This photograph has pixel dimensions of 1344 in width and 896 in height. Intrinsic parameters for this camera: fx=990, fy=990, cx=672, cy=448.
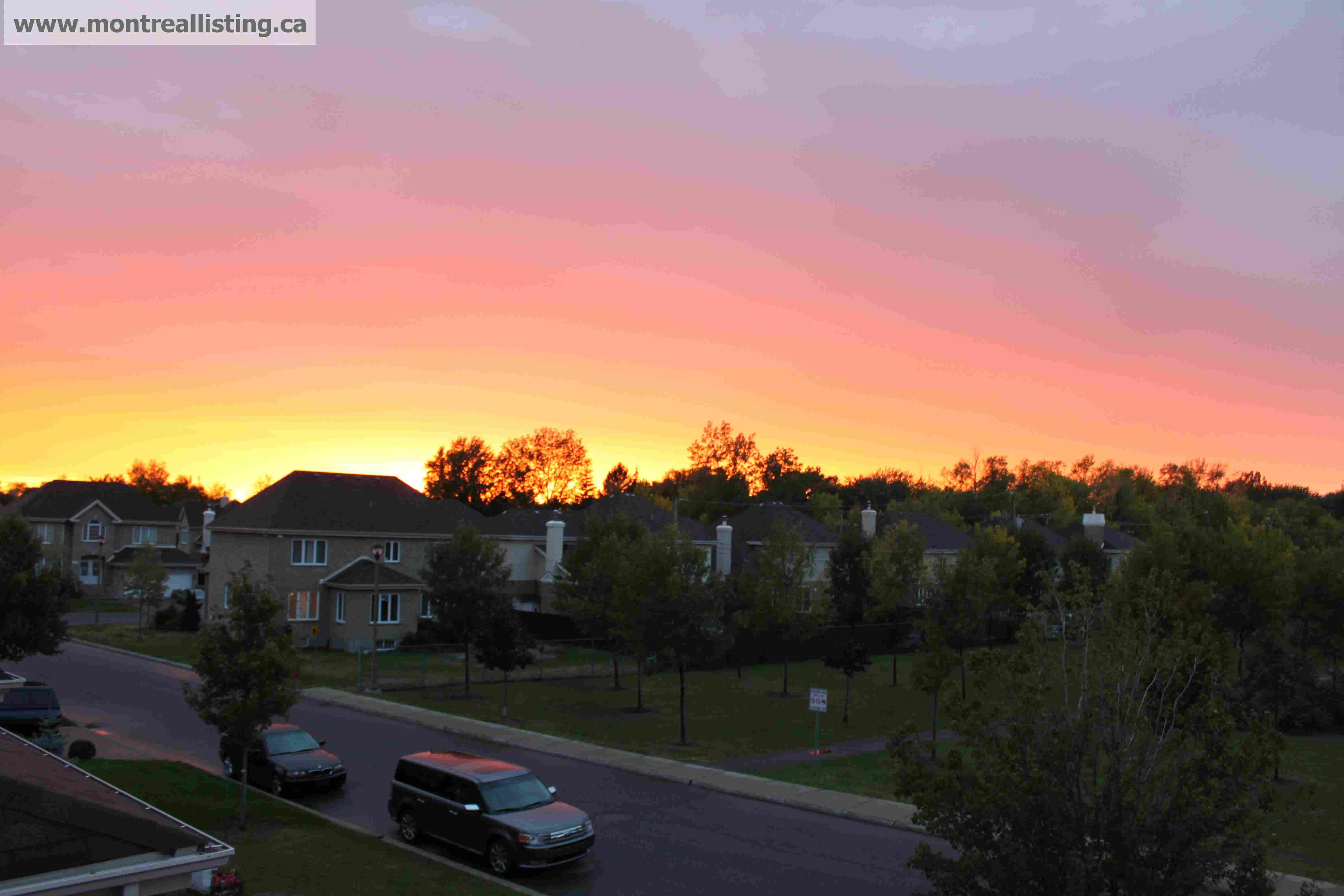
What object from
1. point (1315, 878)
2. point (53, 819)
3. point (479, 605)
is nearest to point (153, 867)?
point (53, 819)

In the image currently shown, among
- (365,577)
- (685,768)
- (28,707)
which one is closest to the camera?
(685,768)

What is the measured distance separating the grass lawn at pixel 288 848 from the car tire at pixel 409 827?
1.77ft

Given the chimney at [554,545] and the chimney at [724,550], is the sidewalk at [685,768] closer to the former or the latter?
the chimney at [554,545]

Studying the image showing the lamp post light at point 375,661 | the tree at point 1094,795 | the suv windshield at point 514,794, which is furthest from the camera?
the lamp post light at point 375,661

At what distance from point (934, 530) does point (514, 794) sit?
61443 mm

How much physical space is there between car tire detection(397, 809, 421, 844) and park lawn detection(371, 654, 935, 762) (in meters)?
10.1

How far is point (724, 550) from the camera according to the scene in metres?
66.9

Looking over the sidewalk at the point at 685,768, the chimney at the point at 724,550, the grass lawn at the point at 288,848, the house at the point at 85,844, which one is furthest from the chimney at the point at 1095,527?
the house at the point at 85,844

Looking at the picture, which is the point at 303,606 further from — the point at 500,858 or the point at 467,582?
the point at 500,858

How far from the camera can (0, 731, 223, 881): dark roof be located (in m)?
7.57

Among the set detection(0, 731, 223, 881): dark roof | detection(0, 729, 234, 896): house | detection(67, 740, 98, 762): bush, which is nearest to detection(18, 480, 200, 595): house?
detection(67, 740, 98, 762): bush

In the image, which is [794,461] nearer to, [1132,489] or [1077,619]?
[1132,489]

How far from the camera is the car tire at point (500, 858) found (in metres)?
17.2

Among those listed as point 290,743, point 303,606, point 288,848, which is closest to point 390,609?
point 303,606
